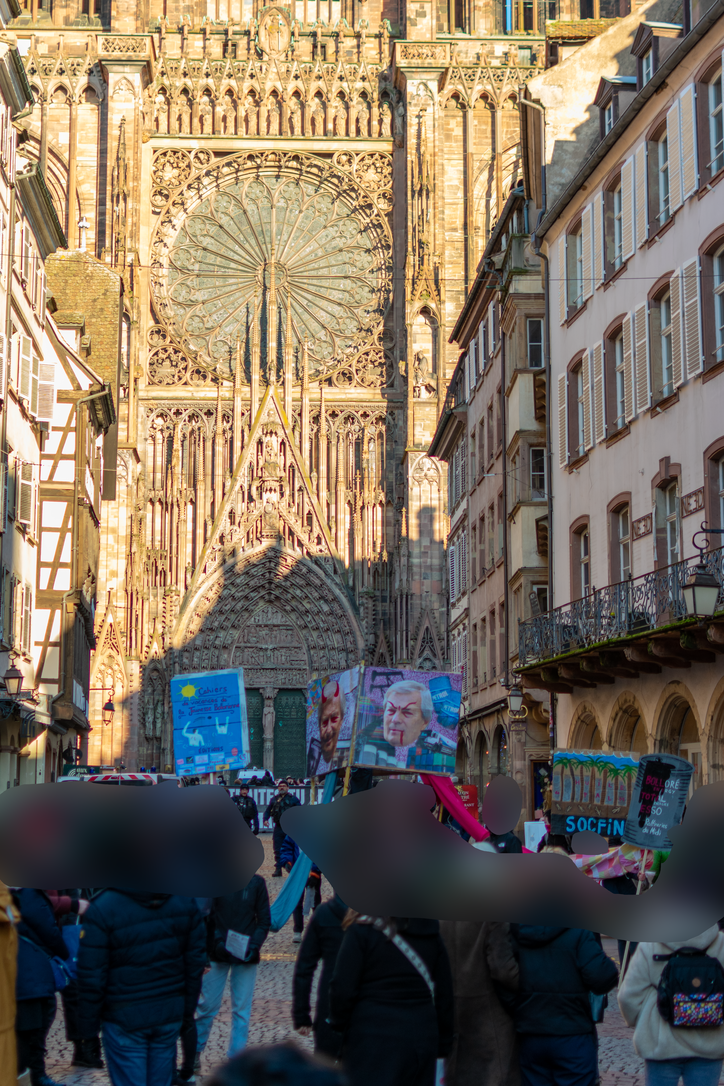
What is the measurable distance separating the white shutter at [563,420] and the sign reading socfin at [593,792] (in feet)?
30.6

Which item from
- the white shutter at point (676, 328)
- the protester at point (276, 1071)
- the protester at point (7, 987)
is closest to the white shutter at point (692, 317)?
the white shutter at point (676, 328)

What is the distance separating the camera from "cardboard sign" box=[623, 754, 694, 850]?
10102 millimetres

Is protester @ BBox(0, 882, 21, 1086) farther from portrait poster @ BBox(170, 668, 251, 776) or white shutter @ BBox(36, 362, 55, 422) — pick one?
white shutter @ BBox(36, 362, 55, 422)

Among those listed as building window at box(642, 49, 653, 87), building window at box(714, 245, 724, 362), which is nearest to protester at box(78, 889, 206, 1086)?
building window at box(714, 245, 724, 362)

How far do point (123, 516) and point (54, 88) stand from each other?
15.7 metres

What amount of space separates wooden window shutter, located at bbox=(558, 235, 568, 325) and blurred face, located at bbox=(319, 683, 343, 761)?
40.6 ft

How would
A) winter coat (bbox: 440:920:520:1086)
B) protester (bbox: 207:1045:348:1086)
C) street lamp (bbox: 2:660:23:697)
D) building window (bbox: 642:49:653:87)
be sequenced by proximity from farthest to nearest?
street lamp (bbox: 2:660:23:697) → building window (bbox: 642:49:653:87) → winter coat (bbox: 440:920:520:1086) → protester (bbox: 207:1045:348:1086)

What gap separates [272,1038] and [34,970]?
3725 mm

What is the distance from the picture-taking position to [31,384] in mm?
28797

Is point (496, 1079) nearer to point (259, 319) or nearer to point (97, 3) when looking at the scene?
point (259, 319)

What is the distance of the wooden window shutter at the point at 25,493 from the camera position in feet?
92.4

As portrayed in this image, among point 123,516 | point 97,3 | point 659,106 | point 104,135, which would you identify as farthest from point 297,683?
point 659,106

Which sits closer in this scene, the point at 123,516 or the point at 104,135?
the point at 123,516

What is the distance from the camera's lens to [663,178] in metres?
20.7
